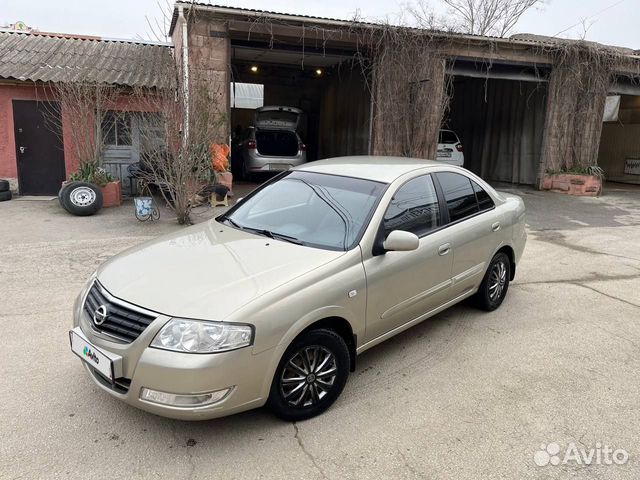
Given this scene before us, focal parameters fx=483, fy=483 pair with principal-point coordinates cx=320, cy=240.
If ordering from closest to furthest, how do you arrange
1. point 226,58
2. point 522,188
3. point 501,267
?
point 501,267, point 226,58, point 522,188

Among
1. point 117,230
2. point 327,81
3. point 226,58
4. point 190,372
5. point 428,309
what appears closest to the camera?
point 190,372

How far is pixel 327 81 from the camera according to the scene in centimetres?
1898

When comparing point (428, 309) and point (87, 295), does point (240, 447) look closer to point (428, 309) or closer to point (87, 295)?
point (87, 295)

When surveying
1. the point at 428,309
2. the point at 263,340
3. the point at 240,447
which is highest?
the point at 263,340

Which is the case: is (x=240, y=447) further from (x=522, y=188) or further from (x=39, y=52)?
(x=522, y=188)

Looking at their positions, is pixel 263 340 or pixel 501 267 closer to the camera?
pixel 263 340

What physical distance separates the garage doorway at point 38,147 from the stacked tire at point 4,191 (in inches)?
24.3

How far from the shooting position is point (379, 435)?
2855 millimetres

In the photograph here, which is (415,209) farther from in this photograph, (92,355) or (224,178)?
(224,178)

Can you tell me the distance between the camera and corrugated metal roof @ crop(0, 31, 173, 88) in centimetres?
1055

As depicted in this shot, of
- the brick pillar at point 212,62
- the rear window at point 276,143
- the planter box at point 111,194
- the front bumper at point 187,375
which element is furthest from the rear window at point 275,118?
the front bumper at point 187,375

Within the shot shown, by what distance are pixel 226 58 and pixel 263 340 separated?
930 centimetres

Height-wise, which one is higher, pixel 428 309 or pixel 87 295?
pixel 87 295

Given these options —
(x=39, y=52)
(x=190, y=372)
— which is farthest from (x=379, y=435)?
(x=39, y=52)
